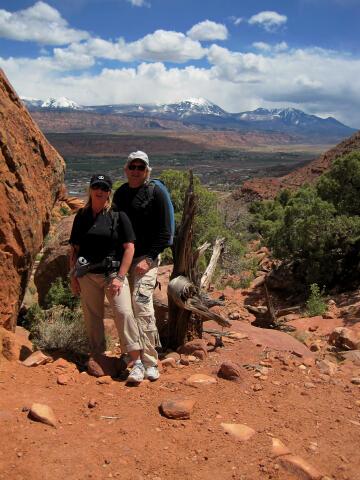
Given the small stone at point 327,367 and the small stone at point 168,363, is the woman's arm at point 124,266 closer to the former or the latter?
the small stone at point 168,363

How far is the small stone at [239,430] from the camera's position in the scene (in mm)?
2922

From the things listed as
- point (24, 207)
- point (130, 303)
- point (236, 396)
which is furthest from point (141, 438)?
point (24, 207)

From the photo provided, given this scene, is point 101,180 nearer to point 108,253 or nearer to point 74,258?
point 108,253

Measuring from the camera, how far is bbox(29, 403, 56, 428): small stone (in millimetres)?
2912

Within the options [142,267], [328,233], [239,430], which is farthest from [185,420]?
[328,233]

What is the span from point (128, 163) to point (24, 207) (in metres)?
1.37

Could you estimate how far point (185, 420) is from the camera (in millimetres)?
3139

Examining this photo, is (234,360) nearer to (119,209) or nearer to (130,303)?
(130,303)

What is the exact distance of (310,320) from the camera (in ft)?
26.1

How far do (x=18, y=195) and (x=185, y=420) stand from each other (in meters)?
2.86

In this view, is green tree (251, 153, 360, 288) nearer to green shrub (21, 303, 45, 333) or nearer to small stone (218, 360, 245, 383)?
green shrub (21, 303, 45, 333)

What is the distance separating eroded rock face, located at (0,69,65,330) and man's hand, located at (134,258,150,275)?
4.66ft

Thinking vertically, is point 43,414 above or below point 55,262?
above

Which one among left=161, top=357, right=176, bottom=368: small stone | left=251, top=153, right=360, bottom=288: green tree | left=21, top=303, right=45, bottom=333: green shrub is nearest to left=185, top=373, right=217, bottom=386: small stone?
left=161, top=357, right=176, bottom=368: small stone
